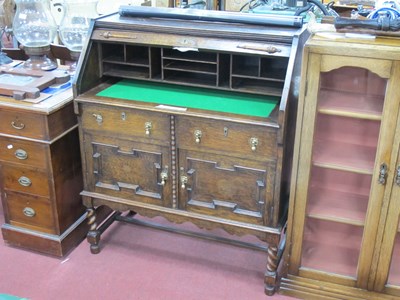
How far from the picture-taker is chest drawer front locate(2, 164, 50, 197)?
2.41 meters

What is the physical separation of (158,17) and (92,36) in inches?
12.5

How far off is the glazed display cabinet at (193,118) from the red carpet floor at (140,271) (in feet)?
0.47

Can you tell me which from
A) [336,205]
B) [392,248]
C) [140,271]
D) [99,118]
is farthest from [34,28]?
[392,248]

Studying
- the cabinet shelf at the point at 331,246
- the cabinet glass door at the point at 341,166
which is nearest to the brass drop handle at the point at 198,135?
the cabinet glass door at the point at 341,166

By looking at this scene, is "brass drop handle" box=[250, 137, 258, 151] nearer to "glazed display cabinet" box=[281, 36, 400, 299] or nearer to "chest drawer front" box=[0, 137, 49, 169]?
"glazed display cabinet" box=[281, 36, 400, 299]

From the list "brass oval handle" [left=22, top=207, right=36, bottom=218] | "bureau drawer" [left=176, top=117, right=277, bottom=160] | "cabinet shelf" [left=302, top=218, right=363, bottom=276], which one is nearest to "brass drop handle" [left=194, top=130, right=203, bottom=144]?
"bureau drawer" [left=176, top=117, right=277, bottom=160]

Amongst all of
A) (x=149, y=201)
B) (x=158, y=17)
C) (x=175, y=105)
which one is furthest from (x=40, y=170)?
(x=158, y=17)

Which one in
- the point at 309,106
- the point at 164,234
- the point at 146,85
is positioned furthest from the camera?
the point at 164,234

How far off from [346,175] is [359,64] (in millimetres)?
502

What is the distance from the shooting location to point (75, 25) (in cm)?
266

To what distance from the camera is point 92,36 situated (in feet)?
7.40

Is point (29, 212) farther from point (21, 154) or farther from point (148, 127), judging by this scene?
point (148, 127)

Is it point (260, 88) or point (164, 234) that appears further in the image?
point (164, 234)

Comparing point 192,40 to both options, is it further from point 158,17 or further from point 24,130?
point 24,130
